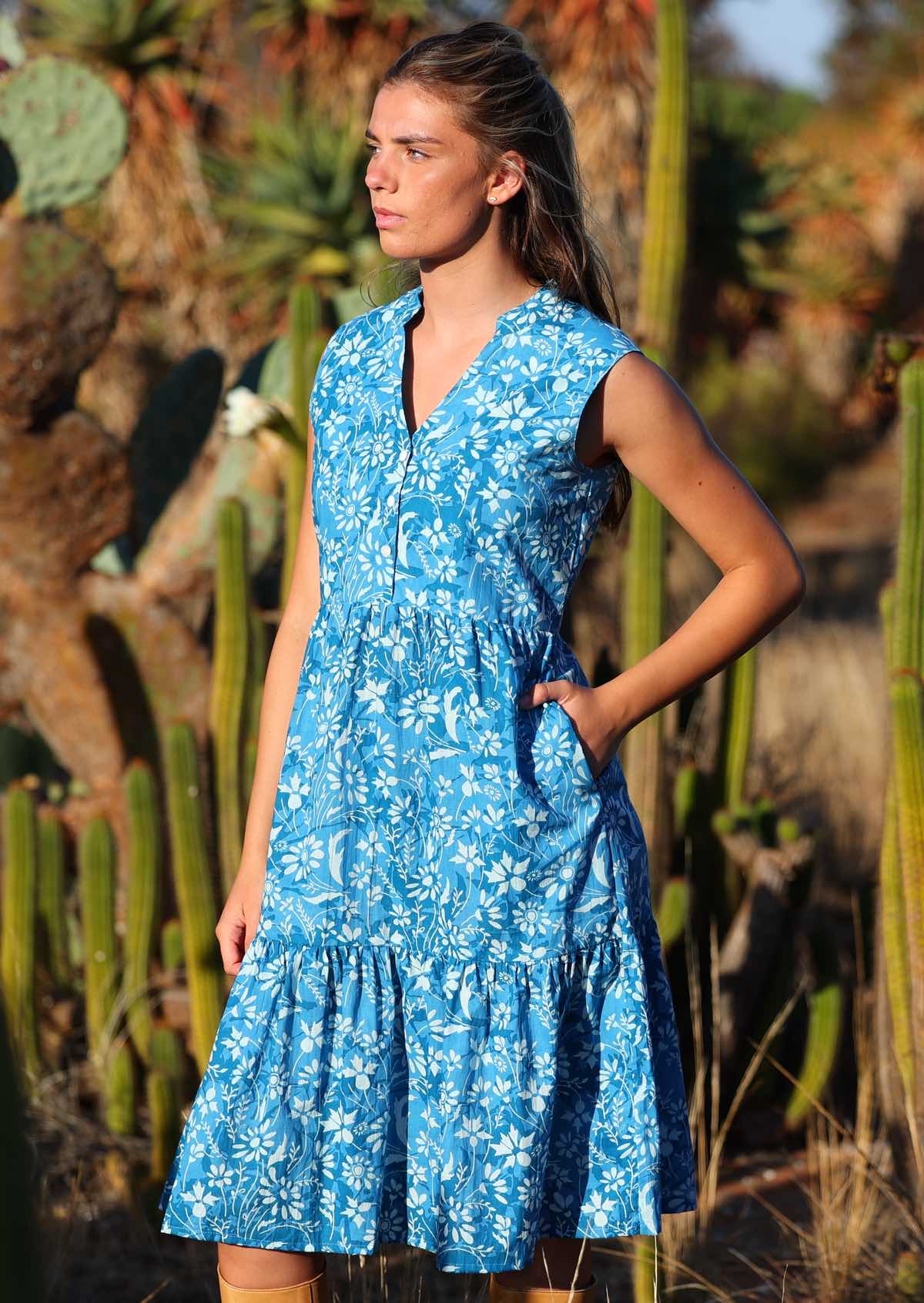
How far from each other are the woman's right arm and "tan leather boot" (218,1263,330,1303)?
0.35m

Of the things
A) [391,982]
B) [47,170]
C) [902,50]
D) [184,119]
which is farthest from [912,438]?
[902,50]

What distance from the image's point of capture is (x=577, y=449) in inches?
64.4

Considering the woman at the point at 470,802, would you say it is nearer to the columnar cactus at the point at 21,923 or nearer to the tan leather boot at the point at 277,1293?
the tan leather boot at the point at 277,1293

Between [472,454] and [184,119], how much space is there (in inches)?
315

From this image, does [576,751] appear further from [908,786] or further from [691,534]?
[908,786]

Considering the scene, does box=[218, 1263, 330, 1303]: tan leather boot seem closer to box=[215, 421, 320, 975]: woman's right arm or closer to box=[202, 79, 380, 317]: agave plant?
box=[215, 421, 320, 975]: woman's right arm

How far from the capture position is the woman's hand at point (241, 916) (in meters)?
1.72

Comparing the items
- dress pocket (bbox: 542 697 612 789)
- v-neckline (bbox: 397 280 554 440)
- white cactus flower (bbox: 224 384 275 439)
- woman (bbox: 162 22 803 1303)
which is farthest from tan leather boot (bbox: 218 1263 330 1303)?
white cactus flower (bbox: 224 384 275 439)

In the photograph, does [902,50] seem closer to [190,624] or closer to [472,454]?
[190,624]

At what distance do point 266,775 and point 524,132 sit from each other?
2.69 ft

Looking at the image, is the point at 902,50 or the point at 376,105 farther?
the point at 902,50

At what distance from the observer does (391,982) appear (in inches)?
61.9

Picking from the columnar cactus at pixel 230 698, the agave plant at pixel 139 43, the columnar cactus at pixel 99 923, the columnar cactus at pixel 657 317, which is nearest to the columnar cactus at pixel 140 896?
the columnar cactus at pixel 99 923

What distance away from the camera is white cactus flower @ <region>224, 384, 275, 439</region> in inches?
118
